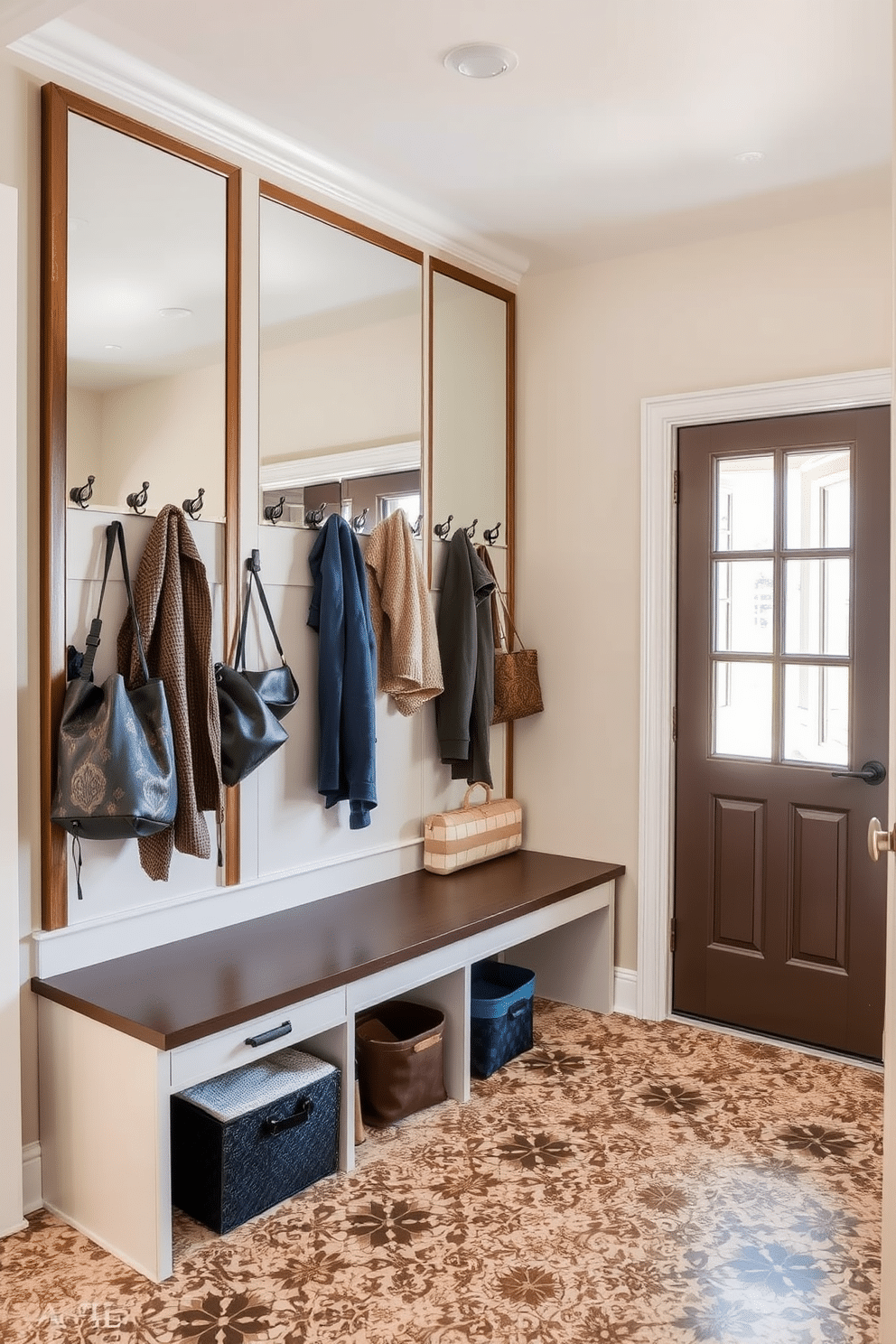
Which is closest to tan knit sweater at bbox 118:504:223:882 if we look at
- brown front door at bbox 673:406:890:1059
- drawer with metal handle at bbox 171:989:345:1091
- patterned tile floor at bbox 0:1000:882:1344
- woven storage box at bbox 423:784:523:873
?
drawer with metal handle at bbox 171:989:345:1091

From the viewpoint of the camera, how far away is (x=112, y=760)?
2242 millimetres

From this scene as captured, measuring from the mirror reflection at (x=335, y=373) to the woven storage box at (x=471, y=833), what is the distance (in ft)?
3.20

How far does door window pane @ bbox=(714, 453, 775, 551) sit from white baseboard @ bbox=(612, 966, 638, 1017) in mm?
1451

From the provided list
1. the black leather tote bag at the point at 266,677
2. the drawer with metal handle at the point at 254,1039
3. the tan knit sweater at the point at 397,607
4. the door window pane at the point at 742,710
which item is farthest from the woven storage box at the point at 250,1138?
the door window pane at the point at 742,710

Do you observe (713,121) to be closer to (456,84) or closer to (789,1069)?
(456,84)

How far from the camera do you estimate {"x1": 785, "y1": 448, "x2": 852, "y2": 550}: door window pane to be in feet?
10.4

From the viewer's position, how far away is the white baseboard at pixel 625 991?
3590 millimetres

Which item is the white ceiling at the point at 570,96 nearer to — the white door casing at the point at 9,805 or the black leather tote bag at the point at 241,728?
the white door casing at the point at 9,805

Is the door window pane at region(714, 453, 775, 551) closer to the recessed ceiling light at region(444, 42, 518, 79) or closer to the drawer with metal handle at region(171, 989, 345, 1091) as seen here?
the recessed ceiling light at region(444, 42, 518, 79)

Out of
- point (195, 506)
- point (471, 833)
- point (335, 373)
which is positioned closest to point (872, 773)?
point (471, 833)

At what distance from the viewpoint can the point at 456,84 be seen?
2.51 meters

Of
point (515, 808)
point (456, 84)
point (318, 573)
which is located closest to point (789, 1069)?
point (515, 808)

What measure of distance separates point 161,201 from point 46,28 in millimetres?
417

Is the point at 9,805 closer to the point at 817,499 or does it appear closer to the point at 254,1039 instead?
the point at 254,1039
